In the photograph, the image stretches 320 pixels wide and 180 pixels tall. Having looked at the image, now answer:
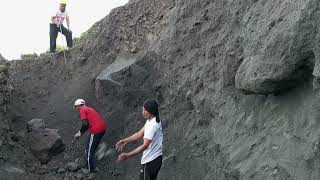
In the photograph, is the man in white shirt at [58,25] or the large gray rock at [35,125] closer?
the large gray rock at [35,125]

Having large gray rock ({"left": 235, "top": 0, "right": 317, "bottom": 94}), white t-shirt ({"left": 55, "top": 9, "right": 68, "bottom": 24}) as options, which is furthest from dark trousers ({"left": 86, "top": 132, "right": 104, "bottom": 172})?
white t-shirt ({"left": 55, "top": 9, "right": 68, "bottom": 24})

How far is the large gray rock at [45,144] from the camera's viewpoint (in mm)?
11086

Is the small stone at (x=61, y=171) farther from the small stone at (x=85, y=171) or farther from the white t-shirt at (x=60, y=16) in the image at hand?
the white t-shirt at (x=60, y=16)

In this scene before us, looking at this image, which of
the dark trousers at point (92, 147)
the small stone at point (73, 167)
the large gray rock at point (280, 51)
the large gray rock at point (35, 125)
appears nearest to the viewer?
the large gray rock at point (280, 51)

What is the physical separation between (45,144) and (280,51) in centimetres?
623

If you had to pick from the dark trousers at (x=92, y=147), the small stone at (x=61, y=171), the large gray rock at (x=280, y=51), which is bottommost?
the small stone at (x=61, y=171)

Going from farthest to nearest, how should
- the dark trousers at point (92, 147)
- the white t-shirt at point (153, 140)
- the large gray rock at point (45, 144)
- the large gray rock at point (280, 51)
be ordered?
the large gray rock at point (45, 144), the dark trousers at point (92, 147), the white t-shirt at point (153, 140), the large gray rock at point (280, 51)

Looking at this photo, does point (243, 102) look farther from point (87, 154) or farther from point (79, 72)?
point (79, 72)

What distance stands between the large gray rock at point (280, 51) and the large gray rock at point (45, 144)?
5055 millimetres

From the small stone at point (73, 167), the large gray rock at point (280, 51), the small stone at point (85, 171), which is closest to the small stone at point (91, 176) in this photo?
the small stone at point (85, 171)

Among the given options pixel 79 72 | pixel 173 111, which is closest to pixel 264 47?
pixel 173 111

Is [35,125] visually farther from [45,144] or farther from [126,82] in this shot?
[126,82]

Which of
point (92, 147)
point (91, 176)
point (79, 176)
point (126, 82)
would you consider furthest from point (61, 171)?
point (126, 82)

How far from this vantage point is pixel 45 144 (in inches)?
439
